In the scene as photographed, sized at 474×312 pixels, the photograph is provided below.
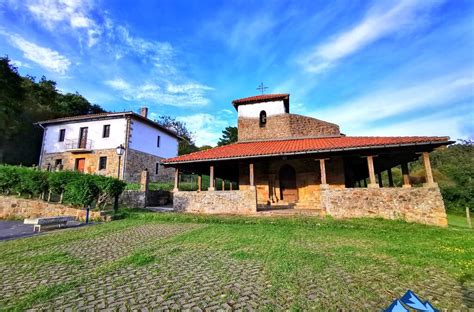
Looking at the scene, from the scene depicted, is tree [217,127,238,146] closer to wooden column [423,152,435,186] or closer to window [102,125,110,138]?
window [102,125,110,138]

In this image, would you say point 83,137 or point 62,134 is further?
point 62,134

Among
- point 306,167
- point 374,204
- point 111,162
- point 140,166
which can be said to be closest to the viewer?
point 374,204

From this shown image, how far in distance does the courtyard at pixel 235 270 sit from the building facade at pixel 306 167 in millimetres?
1726

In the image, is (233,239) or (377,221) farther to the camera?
(377,221)

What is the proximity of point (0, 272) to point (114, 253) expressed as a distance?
1876 millimetres

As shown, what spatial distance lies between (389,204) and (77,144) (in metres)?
25.5

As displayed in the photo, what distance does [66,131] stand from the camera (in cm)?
2256

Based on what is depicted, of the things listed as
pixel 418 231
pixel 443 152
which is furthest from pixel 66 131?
pixel 443 152

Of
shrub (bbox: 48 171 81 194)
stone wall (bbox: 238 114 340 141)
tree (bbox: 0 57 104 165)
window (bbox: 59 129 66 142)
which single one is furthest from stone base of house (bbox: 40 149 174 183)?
stone wall (bbox: 238 114 340 141)

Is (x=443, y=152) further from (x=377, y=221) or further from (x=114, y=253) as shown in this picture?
(x=114, y=253)

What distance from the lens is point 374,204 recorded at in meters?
9.27

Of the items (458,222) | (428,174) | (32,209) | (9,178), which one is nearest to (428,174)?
(428,174)

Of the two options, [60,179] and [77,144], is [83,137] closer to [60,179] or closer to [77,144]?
[77,144]

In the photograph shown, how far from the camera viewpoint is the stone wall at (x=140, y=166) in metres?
20.2
